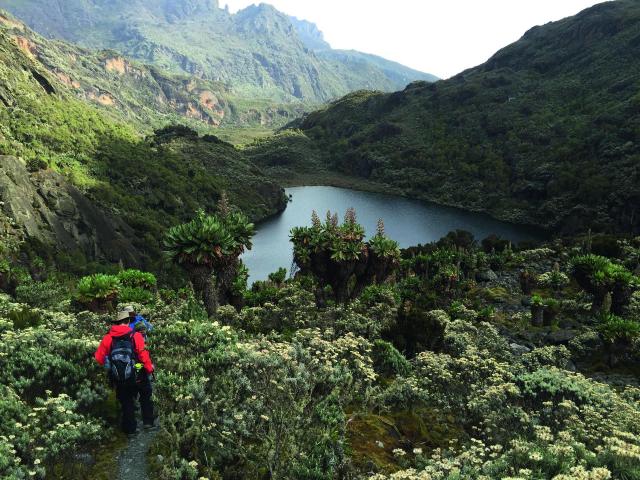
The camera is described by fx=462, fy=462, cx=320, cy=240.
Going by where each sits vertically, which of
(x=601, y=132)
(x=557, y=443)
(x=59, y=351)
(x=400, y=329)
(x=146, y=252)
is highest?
(x=601, y=132)

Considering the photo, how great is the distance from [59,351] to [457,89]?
198 m

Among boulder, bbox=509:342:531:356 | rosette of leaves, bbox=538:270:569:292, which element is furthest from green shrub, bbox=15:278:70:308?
rosette of leaves, bbox=538:270:569:292

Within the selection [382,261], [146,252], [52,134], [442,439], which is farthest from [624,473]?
[52,134]

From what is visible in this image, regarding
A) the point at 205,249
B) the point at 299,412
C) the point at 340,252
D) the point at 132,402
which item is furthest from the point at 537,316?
the point at 132,402

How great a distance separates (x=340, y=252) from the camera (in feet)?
84.6

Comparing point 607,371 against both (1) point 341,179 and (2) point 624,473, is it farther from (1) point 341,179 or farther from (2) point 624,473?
(1) point 341,179

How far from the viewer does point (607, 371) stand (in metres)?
20.6

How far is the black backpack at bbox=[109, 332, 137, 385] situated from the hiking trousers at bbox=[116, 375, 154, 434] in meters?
0.16

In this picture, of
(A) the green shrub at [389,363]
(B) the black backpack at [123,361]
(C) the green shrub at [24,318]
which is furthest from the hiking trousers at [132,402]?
(A) the green shrub at [389,363]

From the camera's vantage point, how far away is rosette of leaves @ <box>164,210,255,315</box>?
2219 cm

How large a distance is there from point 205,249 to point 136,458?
14.8 m

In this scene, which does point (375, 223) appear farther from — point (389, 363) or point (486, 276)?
point (389, 363)

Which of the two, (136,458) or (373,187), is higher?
(136,458)

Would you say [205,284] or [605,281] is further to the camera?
[605,281]
